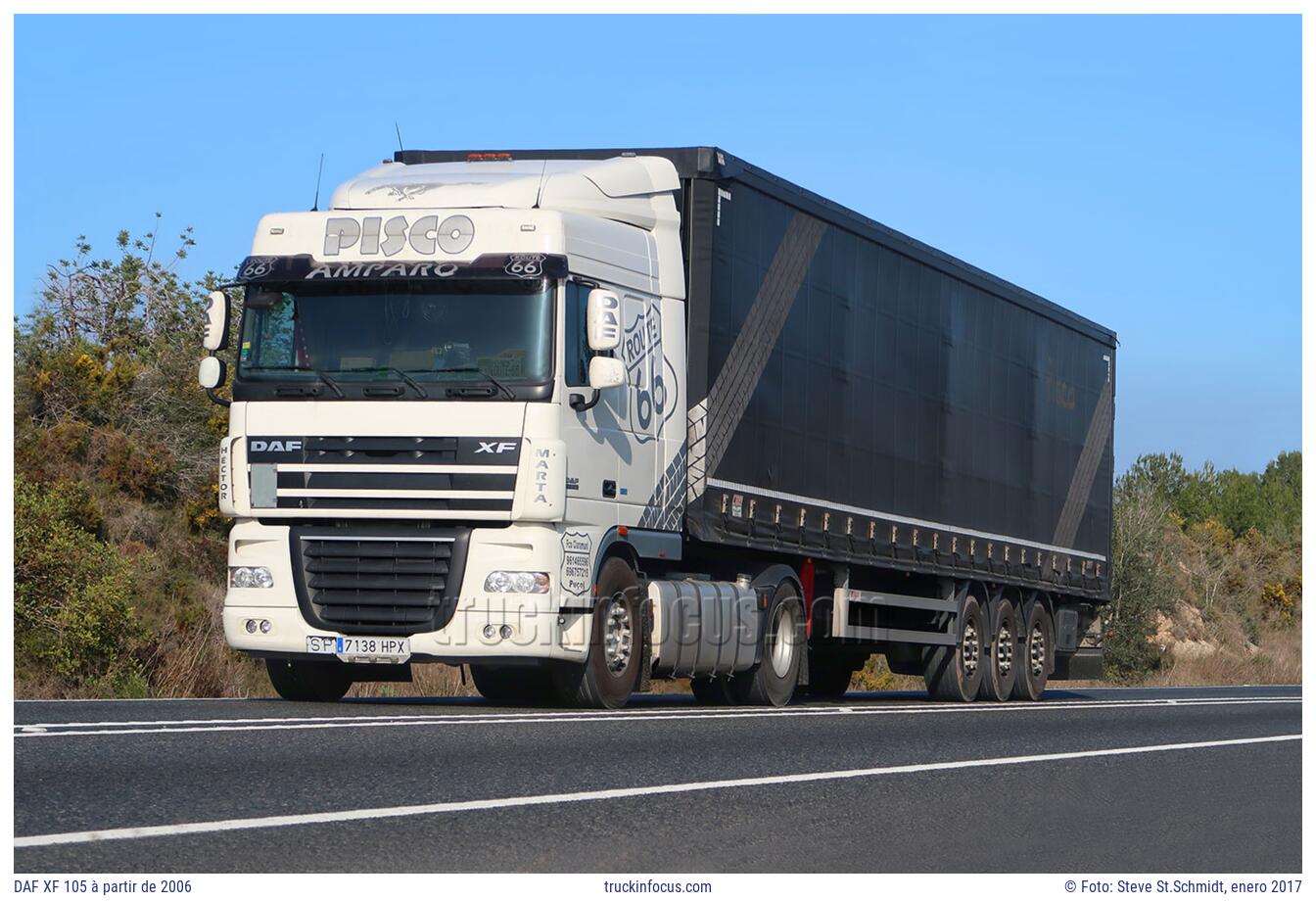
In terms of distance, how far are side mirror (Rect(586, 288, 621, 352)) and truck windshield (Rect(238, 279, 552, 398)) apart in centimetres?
31

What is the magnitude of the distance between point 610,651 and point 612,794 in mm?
6447

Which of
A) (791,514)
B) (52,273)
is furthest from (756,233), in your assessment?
(52,273)

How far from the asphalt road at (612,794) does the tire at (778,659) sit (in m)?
2.87

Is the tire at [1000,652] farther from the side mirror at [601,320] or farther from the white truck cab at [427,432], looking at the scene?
the side mirror at [601,320]

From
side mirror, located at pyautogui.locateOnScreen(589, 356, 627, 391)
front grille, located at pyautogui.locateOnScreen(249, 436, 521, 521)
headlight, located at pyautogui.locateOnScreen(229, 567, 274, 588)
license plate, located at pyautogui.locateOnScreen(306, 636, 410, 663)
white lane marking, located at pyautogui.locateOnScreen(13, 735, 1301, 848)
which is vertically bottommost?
white lane marking, located at pyautogui.locateOnScreen(13, 735, 1301, 848)

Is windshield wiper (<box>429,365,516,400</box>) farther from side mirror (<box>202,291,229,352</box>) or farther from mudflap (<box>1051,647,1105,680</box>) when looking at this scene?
mudflap (<box>1051,647,1105,680</box>)

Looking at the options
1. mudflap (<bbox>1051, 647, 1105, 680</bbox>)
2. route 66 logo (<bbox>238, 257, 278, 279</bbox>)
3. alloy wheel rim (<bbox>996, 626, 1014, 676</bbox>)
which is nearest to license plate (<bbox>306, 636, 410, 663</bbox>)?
route 66 logo (<bbox>238, 257, 278, 279</bbox>)

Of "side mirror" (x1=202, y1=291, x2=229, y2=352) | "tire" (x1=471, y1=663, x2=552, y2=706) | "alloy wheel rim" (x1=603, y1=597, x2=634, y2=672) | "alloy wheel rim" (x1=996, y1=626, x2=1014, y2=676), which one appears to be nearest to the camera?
"side mirror" (x1=202, y1=291, x2=229, y2=352)

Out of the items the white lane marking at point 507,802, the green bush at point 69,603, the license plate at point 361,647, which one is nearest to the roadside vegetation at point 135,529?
the green bush at point 69,603

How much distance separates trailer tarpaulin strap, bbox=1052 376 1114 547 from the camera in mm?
25156

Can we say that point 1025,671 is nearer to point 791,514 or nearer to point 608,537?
point 791,514

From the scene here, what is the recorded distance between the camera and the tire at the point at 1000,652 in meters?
22.8

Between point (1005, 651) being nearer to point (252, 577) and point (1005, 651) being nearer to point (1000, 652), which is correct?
point (1000, 652)

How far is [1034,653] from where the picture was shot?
2430 centimetres
